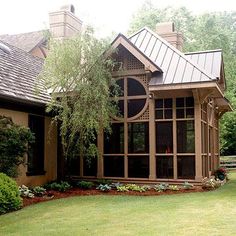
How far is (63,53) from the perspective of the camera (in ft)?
41.0

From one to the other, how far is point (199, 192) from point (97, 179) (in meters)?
3.86

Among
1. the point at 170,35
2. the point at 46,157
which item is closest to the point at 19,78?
the point at 46,157

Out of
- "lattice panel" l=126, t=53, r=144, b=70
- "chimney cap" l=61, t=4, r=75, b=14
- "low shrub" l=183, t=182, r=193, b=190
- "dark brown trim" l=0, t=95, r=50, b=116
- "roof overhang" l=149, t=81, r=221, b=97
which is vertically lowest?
"low shrub" l=183, t=182, r=193, b=190

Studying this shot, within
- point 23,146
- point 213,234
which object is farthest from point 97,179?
point 213,234

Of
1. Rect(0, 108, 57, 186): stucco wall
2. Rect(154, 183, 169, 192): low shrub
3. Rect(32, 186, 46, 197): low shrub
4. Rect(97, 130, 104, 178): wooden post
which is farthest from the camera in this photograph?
Rect(97, 130, 104, 178): wooden post

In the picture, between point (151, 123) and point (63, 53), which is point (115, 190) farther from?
point (63, 53)

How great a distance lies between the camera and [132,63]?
46.9ft

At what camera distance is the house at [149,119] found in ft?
43.1

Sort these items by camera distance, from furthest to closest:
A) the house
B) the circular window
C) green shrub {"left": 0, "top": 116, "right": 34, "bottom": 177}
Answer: the circular window
the house
green shrub {"left": 0, "top": 116, "right": 34, "bottom": 177}

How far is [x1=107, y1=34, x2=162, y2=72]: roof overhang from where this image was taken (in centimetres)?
1345

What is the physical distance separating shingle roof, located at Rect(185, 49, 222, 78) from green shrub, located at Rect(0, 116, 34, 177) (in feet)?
24.9

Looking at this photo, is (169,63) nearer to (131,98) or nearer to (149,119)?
(131,98)

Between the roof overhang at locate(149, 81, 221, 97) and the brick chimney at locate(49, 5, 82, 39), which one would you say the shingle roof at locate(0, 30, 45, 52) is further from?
the roof overhang at locate(149, 81, 221, 97)

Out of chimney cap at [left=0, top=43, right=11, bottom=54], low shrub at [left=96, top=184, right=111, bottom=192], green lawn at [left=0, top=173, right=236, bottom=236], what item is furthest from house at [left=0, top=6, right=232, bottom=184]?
green lawn at [left=0, top=173, right=236, bottom=236]
